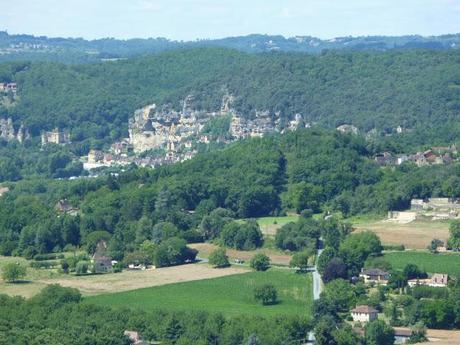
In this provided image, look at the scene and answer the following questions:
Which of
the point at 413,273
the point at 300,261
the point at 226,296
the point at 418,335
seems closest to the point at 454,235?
the point at 413,273

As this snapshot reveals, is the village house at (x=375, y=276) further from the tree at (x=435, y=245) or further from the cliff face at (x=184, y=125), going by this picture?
the cliff face at (x=184, y=125)

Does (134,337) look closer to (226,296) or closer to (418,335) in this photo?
(418,335)

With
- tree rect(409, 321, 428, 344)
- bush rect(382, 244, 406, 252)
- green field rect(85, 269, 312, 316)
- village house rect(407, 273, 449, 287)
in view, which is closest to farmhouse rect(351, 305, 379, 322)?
green field rect(85, 269, 312, 316)

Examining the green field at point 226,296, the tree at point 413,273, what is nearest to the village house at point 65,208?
the green field at point 226,296

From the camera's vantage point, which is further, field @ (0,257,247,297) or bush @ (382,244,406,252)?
bush @ (382,244,406,252)

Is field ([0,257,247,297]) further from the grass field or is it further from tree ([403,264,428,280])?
tree ([403,264,428,280])

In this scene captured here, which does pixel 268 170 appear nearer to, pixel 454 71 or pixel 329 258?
pixel 329 258

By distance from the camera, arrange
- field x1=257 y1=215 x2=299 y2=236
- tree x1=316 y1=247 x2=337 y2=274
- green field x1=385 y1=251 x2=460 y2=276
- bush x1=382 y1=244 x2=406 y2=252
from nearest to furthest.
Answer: green field x1=385 y1=251 x2=460 y2=276 → tree x1=316 y1=247 x2=337 y2=274 → bush x1=382 y1=244 x2=406 y2=252 → field x1=257 y1=215 x2=299 y2=236
